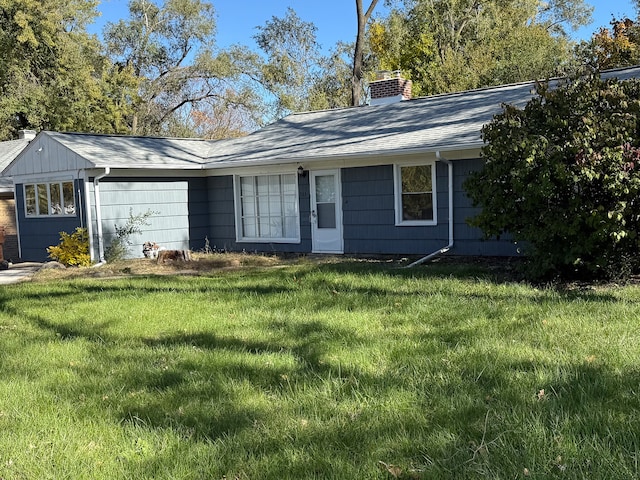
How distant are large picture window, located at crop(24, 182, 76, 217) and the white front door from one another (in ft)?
19.6

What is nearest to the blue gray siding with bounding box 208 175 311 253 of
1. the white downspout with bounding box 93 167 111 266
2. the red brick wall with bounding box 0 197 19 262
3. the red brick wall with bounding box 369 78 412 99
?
the white downspout with bounding box 93 167 111 266

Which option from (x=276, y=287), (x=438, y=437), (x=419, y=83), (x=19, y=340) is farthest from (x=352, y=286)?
(x=419, y=83)

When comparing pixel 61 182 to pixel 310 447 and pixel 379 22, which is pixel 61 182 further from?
pixel 379 22

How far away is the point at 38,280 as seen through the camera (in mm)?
11828

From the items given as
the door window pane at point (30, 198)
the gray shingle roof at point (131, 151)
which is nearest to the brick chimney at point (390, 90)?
the gray shingle roof at point (131, 151)

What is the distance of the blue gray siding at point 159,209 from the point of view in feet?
47.5

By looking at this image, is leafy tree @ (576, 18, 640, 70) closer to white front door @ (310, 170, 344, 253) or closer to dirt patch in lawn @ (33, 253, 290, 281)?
white front door @ (310, 170, 344, 253)

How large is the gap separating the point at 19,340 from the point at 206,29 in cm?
3317

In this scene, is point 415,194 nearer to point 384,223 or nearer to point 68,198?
point 384,223

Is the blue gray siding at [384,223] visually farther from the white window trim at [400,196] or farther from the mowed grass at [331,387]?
the mowed grass at [331,387]

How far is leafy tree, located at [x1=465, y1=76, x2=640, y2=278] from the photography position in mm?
7781

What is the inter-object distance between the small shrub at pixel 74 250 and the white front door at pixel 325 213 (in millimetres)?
5422

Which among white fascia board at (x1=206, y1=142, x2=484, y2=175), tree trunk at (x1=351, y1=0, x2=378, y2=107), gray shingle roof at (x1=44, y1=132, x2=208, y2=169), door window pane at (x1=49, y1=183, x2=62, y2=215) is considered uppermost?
tree trunk at (x1=351, y1=0, x2=378, y2=107)

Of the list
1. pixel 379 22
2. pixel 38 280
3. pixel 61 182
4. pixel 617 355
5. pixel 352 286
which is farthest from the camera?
pixel 379 22
